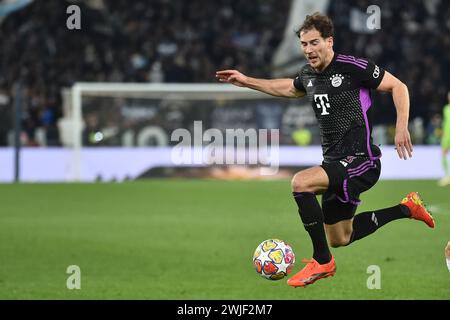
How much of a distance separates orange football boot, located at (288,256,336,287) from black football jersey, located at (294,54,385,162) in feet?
2.77

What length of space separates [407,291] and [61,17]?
19949mm

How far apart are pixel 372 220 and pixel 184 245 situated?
4.24 meters

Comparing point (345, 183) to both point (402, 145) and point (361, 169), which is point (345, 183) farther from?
point (402, 145)

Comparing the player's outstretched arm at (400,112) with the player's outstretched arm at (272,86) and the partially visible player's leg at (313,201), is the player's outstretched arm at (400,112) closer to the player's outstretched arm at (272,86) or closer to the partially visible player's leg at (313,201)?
the partially visible player's leg at (313,201)

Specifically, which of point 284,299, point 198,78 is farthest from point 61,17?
point 284,299

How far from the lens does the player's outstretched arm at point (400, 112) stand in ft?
24.3

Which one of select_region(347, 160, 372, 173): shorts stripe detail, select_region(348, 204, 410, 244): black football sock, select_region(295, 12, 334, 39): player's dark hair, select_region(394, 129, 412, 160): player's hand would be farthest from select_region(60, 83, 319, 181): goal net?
select_region(394, 129, 412, 160): player's hand

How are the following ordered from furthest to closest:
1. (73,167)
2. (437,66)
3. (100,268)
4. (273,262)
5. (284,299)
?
(437,66) < (73,167) < (100,268) < (284,299) < (273,262)

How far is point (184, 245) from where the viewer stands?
490 inches

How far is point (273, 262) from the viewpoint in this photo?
8.04m

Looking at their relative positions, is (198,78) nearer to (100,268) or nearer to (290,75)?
(290,75)

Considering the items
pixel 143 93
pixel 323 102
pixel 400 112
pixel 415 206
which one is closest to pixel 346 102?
pixel 323 102

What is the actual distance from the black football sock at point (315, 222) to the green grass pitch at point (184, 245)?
3.57 ft

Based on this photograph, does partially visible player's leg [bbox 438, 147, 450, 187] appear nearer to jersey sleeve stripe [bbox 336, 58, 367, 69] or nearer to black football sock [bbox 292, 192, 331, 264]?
jersey sleeve stripe [bbox 336, 58, 367, 69]
